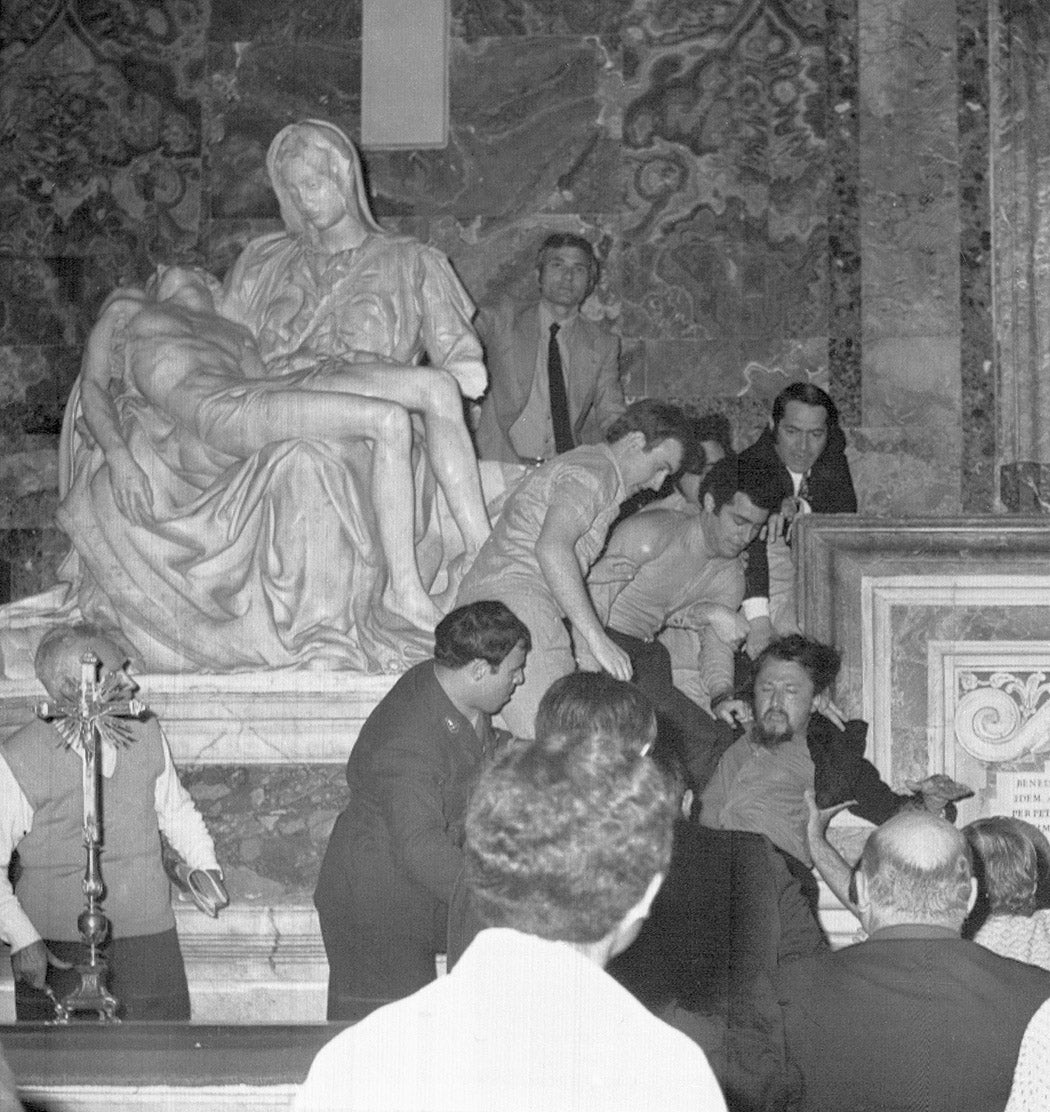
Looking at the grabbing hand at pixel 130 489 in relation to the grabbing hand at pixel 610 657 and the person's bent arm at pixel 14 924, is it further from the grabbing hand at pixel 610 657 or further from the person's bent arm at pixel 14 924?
the person's bent arm at pixel 14 924

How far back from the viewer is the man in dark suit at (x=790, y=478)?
25.3 ft

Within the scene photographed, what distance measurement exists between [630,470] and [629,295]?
3.29m

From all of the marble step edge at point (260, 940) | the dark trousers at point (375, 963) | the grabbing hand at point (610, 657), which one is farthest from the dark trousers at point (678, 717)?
the dark trousers at point (375, 963)

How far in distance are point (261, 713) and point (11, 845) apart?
4.97 feet

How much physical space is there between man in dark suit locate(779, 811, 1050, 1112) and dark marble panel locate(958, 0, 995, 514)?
626cm

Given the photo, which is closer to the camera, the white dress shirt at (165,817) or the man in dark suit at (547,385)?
the white dress shirt at (165,817)

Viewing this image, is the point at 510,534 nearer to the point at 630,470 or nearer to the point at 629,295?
the point at 630,470

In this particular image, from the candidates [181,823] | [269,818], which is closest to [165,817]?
[181,823]

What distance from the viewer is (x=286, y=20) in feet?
34.4

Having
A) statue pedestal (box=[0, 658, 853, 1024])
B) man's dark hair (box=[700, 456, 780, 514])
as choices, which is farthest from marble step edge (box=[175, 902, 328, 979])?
man's dark hair (box=[700, 456, 780, 514])

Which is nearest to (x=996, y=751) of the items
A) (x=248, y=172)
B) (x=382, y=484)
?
(x=382, y=484)

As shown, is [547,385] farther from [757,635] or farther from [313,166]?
[757,635]

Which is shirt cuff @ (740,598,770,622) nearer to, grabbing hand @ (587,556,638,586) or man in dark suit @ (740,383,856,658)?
man in dark suit @ (740,383,856,658)

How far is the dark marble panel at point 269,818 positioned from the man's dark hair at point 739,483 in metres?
1.61
